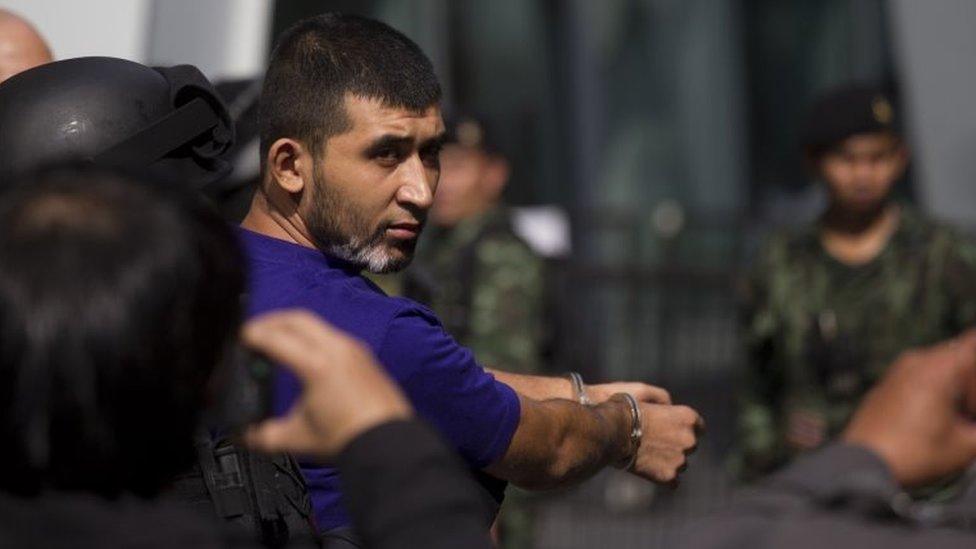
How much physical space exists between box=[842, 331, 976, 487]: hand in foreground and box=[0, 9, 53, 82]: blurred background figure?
80.7 inches

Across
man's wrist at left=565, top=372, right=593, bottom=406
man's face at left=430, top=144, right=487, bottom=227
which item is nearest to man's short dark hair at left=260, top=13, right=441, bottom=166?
man's wrist at left=565, top=372, right=593, bottom=406

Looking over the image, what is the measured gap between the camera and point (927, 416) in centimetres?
222

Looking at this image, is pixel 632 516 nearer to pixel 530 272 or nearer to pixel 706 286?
pixel 706 286

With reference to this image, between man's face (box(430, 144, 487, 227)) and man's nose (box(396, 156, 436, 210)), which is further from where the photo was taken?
man's face (box(430, 144, 487, 227))

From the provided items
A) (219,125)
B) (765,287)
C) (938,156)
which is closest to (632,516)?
(938,156)

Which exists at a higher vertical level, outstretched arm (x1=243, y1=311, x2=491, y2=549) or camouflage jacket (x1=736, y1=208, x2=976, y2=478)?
outstretched arm (x1=243, y1=311, x2=491, y2=549)

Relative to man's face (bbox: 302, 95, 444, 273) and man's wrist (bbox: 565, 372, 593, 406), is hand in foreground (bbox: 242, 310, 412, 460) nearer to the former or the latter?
man's face (bbox: 302, 95, 444, 273)

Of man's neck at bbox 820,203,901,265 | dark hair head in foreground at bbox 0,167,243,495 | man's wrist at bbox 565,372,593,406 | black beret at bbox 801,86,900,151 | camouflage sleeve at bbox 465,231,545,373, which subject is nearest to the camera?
dark hair head in foreground at bbox 0,167,243,495

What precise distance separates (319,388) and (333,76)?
56.3 inches

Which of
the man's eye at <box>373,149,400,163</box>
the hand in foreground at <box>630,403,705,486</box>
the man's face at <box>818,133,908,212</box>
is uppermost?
the man's eye at <box>373,149,400,163</box>

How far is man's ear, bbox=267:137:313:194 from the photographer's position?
3.18 meters

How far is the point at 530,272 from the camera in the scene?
23.8 ft

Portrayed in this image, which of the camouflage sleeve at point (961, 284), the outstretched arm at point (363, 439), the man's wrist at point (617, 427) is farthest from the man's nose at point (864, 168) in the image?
the outstretched arm at point (363, 439)

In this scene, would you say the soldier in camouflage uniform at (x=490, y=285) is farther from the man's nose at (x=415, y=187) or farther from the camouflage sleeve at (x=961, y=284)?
the man's nose at (x=415, y=187)
